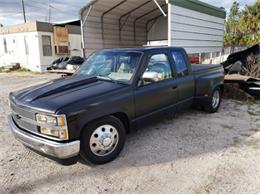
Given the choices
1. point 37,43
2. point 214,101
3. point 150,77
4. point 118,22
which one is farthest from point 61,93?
point 37,43

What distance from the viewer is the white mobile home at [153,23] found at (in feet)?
33.1

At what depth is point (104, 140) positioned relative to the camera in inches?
126

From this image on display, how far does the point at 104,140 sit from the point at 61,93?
915 millimetres

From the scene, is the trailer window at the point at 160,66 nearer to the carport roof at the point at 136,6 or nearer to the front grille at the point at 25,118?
the front grille at the point at 25,118

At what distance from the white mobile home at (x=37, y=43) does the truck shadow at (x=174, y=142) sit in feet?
49.6

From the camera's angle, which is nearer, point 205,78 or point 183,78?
point 183,78

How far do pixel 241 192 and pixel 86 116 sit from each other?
6.93 feet

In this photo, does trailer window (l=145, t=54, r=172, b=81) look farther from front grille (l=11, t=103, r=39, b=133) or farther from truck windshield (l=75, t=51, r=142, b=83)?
front grille (l=11, t=103, r=39, b=133)

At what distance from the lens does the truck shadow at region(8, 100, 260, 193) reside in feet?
10.2

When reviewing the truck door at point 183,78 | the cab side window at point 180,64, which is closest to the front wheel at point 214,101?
the truck door at point 183,78

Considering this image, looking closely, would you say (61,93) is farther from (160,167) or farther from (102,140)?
(160,167)

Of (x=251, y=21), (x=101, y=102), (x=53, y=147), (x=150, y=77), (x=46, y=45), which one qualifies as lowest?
(x=53, y=147)

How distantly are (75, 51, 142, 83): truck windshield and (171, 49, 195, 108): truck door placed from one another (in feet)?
3.56

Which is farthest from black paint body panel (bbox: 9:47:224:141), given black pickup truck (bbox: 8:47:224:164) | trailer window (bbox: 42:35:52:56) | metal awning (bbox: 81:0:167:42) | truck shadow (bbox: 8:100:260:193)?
trailer window (bbox: 42:35:52:56)
